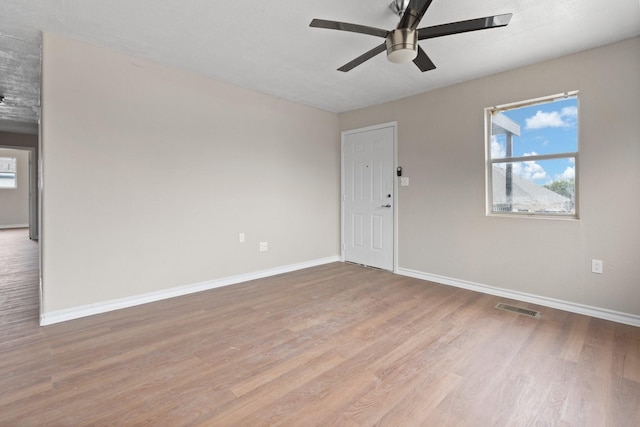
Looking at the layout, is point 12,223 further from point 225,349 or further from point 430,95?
point 430,95

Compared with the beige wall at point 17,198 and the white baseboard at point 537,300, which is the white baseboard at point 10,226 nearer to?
the beige wall at point 17,198

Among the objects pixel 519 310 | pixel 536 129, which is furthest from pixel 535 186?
pixel 519 310

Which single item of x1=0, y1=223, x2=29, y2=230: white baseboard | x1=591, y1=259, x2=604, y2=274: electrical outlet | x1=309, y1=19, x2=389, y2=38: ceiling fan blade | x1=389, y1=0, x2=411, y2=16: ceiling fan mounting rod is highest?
x1=389, y1=0, x2=411, y2=16: ceiling fan mounting rod

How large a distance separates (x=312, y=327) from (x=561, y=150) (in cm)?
298

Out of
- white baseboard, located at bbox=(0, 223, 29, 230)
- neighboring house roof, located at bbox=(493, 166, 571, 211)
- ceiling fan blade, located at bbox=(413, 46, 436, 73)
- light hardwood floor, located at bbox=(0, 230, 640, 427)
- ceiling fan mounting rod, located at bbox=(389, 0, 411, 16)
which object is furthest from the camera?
white baseboard, located at bbox=(0, 223, 29, 230)

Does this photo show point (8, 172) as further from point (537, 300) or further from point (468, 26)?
point (537, 300)

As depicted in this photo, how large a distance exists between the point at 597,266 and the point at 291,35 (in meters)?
3.47

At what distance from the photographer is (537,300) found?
311 centimetres

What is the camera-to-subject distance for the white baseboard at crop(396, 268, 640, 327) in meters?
2.65

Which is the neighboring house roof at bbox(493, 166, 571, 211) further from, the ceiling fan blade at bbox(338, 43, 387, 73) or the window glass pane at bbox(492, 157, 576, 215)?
the ceiling fan blade at bbox(338, 43, 387, 73)

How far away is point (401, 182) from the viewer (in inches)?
167

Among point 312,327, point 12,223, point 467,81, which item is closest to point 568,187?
point 467,81

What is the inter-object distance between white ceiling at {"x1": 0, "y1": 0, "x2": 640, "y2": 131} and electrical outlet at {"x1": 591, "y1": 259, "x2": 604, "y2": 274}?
196 centimetres

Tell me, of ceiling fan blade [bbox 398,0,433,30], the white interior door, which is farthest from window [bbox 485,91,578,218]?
ceiling fan blade [bbox 398,0,433,30]
